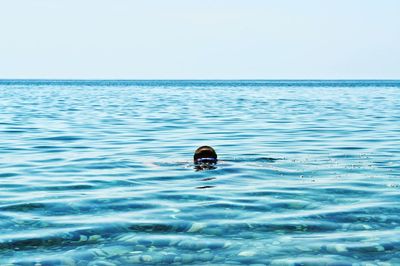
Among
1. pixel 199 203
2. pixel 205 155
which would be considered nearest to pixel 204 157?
pixel 205 155

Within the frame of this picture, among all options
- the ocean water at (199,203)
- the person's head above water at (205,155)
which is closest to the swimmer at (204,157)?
the person's head above water at (205,155)

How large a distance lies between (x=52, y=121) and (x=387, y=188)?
21.4 meters

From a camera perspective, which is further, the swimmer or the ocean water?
the swimmer

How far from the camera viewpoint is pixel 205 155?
14.8 m

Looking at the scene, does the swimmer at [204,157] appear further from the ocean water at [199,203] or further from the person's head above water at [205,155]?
the ocean water at [199,203]

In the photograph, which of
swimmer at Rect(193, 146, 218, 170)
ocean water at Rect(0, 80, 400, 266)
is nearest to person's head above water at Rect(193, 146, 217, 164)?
swimmer at Rect(193, 146, 218, 170)

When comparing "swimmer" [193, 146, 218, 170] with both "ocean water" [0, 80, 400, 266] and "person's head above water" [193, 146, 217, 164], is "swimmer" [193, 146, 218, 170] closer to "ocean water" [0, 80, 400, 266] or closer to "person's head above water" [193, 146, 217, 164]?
"person's head above water" [193, 146, 217, 164]

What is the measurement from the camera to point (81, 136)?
74.1 ft

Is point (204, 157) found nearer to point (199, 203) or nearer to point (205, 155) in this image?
point (205, 155)

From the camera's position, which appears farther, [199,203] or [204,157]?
[204,157]

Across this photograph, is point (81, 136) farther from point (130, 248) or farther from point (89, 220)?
point (130, 248)

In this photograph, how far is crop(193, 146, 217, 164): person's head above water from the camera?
14.8 m

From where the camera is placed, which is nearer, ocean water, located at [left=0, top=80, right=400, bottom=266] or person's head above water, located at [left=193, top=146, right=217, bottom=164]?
ocean water, located at [left=0, top=80, right=400, bottom=266]

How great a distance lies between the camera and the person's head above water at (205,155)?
48.5 ft
